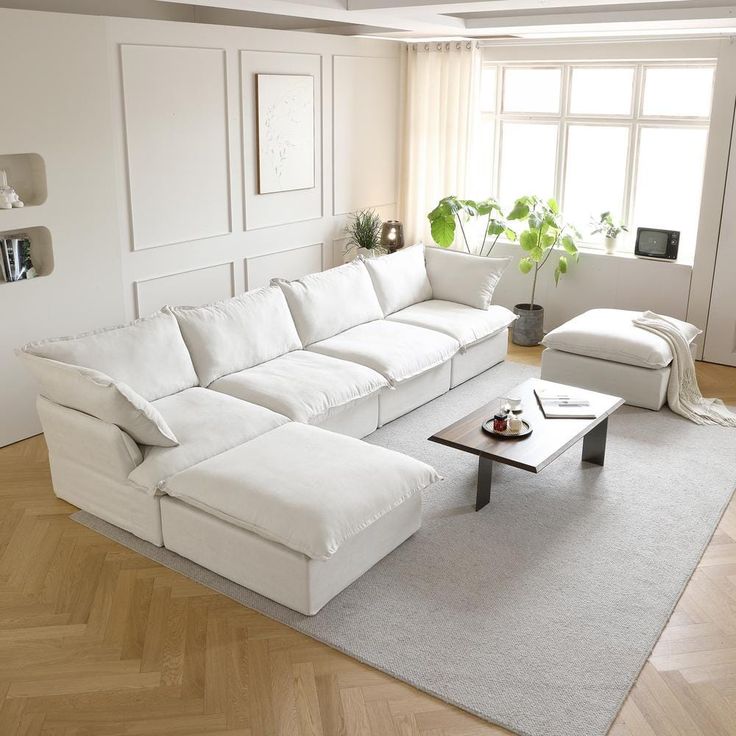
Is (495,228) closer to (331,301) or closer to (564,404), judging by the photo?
(331,301)

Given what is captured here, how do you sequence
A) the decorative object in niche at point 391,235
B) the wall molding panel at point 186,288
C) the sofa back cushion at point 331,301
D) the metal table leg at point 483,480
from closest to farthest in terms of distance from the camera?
the metal table leg at point 483,480
the sofa back cushion at point 331,301
the wall molding panel at point 186,288
the decorative object in niche at point 391,235

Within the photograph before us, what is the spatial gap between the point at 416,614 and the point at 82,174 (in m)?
3.33

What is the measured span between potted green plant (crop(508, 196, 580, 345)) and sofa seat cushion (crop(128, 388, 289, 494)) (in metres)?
3.20

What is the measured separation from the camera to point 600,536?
13.4 feet

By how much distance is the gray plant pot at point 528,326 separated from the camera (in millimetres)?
7004

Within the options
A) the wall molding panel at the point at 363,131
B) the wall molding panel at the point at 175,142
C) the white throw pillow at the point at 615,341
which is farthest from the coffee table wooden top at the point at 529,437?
the wall molding panel at the point at 363,131

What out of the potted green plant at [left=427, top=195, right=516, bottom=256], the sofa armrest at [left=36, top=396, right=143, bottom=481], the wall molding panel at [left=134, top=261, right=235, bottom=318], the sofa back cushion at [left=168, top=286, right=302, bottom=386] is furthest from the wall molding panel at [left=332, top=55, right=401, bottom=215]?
the sofa armrest at [left=36, top=396, right=143, bottom=481]

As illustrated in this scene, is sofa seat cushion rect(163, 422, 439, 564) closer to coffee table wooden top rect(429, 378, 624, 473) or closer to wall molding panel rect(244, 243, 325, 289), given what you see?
coffee table wooden top rect(429, 378, 624, 473)

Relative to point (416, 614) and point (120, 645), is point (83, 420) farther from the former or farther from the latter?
point (416, 614)

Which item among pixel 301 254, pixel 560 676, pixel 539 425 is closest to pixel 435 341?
pixel 539 425

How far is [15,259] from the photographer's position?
15.8ft

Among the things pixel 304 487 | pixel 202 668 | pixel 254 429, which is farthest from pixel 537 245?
pixel 202 668

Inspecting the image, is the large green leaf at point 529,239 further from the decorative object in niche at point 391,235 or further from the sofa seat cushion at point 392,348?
the sofa seat cushion at point 392,348

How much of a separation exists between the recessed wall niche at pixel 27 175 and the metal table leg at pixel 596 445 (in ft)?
11.3
